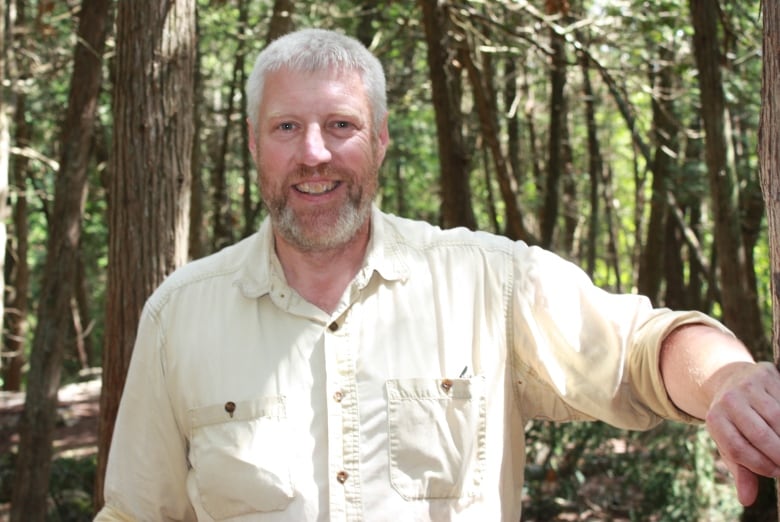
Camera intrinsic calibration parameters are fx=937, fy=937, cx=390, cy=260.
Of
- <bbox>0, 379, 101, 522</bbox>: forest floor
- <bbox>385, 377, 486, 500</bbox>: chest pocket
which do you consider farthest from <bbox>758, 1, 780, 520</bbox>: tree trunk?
<bbox>0, 379, 101, 522</bbox>: forest floor

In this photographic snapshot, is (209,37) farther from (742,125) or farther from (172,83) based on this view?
(172,83)

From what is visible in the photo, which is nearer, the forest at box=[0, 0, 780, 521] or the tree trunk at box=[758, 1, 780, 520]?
the tree trunk at box=[758, 1, 780, 520]

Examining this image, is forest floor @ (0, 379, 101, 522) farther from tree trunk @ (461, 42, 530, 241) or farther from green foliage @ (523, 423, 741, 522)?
tree trunk @ (461, 42, 530, 241)

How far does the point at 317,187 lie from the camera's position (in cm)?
282

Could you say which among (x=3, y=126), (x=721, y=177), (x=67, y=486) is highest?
(x=3, y=126)

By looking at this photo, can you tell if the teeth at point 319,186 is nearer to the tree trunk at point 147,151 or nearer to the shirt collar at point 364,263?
the shirt collar at point 364,263

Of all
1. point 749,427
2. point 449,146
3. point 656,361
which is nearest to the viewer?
point 749,427

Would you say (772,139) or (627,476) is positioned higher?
(772,139)

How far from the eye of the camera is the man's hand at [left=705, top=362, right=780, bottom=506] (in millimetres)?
1710

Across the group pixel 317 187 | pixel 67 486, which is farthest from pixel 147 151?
pixel 67 486

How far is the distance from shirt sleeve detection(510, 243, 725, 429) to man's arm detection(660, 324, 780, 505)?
12 cm

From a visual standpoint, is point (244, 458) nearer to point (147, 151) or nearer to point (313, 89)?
point (313, 89)

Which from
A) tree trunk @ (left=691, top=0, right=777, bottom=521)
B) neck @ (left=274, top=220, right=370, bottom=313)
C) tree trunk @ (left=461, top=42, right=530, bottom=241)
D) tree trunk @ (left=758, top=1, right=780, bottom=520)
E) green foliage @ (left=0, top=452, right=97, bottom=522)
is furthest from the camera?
green foliage @ (left=0, top=452, right=97, bottom=522)

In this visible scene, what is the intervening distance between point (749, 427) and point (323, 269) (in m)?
1.48
